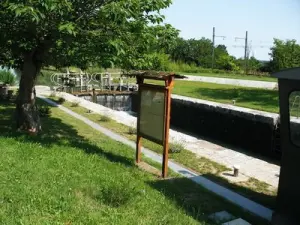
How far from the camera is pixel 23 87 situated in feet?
31.7

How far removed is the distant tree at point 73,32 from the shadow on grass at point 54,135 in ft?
2.32

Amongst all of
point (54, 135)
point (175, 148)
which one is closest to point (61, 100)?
point (54, 135)

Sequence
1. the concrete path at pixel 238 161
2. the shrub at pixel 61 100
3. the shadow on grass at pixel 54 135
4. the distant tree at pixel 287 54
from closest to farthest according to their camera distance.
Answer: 1. the shadow on grass at pixel 54 135
2. the concrete path at pixel 238 161
3. the shrub at pixel 61 100
4. the distant tree at pixel 287 54

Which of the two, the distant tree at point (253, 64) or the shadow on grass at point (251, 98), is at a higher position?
the distant tree at point (253, 64)

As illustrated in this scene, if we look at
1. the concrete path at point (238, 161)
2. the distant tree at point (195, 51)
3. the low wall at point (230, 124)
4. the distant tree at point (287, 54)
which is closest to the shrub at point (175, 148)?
the concrete path at point (238, 161)

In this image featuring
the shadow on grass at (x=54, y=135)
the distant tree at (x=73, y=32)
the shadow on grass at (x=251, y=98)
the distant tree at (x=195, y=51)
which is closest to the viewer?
the distant tree at (x=73, y=32)

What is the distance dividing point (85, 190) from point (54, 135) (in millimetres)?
4867

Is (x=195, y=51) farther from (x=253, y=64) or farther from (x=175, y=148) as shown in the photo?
(x=175, y=148)

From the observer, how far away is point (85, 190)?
18.2 feet

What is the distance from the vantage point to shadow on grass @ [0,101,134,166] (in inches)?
322

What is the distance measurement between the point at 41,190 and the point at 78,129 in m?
6.58

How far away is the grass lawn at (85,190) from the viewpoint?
4.70 metres

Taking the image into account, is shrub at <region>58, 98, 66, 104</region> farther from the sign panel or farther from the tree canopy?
the sign panel

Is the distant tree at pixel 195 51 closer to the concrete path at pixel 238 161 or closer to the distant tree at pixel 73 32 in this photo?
the concrete path at pixel 238 161
